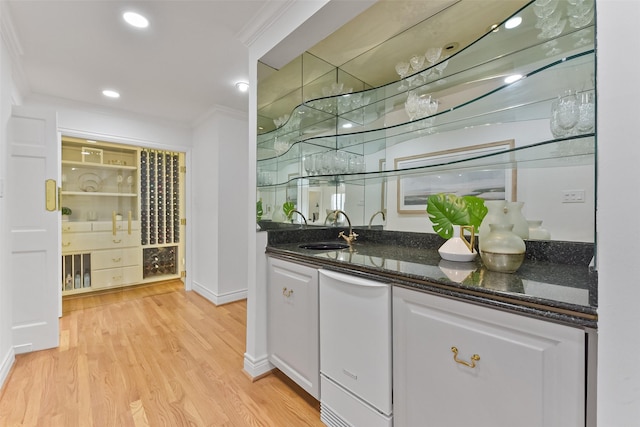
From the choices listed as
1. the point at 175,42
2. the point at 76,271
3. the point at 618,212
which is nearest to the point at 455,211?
the point at 618,212

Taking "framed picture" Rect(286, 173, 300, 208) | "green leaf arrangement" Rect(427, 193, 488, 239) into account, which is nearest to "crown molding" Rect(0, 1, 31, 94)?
"framed picture" Rect(286, 173, 300, 208)

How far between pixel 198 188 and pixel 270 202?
6.80 feet

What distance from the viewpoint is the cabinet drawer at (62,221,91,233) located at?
375 cm

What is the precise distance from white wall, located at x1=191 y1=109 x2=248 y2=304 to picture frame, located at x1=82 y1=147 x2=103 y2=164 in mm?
1892

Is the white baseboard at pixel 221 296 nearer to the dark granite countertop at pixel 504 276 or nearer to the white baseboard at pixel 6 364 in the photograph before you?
the white baseboard at pixel 6 364

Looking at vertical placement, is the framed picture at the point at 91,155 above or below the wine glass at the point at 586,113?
above

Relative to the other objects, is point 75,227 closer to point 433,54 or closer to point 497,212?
point 433,54

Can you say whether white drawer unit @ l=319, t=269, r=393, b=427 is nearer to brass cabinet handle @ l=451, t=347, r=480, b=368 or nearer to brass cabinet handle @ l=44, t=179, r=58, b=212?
brass cabinet handle @ l=451, t=347, r=480, b=368

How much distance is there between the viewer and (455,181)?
68.6 inches

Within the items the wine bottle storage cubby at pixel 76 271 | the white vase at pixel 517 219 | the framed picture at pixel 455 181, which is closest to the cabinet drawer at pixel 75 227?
the wine bottle storage cubby at pixel 76 271

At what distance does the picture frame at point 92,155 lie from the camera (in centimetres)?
422

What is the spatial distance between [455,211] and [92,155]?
17.2 feet

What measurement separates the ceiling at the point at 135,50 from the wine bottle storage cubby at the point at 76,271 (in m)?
2.19

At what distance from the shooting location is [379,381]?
3.83ft
